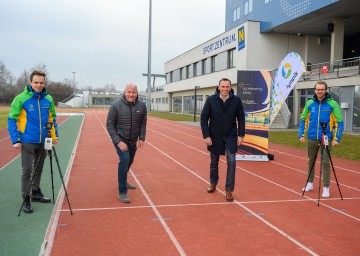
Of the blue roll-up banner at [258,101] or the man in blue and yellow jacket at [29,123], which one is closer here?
the man in blue and yellow jacket at [29,123]

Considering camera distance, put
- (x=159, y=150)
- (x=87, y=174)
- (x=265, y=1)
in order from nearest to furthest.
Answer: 1. (x=87, y=174)
2. (x=159, y=150)
3. (x=265, y=1)

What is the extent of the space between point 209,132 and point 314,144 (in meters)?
1.87

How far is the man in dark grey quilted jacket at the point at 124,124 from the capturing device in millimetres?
5867

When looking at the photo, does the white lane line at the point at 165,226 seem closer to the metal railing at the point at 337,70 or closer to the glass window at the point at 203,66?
the metal railing at the point at 337,70

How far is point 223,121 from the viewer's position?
6211 millimetres

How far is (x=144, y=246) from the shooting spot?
13.6 ft

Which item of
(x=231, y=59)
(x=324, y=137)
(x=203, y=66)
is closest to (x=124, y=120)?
(x=324, y=137)

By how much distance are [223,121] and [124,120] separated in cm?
160

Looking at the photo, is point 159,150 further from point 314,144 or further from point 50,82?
point 50,82

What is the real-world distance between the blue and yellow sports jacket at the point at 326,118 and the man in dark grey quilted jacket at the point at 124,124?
293cm

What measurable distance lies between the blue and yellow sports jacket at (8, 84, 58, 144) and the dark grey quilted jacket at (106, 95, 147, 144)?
96cm

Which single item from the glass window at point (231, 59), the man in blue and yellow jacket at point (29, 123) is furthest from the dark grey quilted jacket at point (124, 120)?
the glass window at point (231, 59)

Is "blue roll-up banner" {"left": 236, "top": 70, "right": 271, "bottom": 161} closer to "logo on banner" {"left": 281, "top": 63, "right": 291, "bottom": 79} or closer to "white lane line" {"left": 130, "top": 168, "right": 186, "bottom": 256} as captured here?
"logo on banner" {"left": 281, "top": 63, "right": 291, "bottom": 79}

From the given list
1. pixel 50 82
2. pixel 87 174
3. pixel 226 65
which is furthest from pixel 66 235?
pixel 50 82
